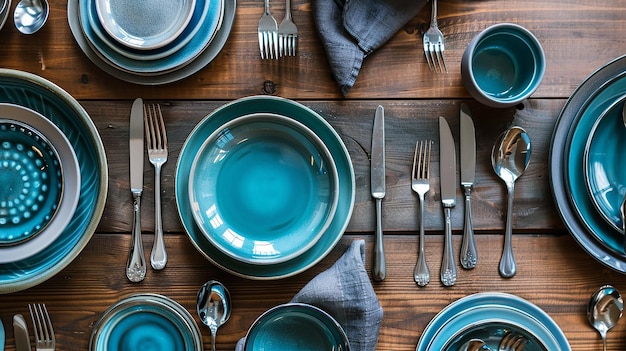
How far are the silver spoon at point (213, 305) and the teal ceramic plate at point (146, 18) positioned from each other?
39 centimetres

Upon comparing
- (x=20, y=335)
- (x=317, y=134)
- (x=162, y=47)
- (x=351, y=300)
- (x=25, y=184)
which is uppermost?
(x=162, y=47)

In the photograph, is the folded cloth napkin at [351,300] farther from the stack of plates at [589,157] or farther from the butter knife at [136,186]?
the stack of plates at [589,157]

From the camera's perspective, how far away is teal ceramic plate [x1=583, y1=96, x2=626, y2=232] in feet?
3.06

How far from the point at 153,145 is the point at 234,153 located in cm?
13

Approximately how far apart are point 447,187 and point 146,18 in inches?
21.5

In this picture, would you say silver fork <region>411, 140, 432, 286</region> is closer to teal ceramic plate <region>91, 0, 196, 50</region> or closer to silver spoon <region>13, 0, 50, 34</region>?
teal ceramic plate <region>91, 0, 196, 50</region>

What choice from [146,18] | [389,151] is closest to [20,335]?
[146,18]

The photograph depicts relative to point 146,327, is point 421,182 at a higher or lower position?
higher

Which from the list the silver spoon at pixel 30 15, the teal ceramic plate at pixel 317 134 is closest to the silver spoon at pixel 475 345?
the teal ceramic plate at pixel 317 134

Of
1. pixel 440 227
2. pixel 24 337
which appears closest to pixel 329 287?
pixel 440 227

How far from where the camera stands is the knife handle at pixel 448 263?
0.93 meters

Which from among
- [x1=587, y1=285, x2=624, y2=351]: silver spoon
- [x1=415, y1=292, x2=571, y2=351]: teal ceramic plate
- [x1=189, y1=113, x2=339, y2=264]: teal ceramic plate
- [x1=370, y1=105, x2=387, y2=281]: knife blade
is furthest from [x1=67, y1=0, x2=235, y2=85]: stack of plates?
[x1=587, y1=285, x2=624, y2=351]: silver spoon

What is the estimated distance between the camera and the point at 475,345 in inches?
35.4

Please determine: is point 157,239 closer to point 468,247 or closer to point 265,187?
point 265,187
